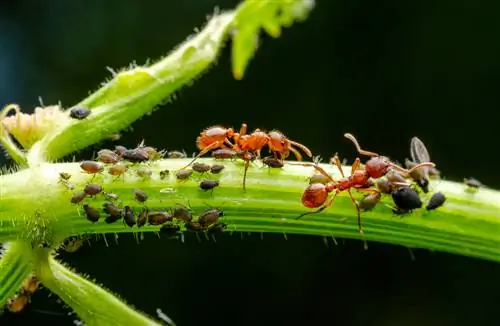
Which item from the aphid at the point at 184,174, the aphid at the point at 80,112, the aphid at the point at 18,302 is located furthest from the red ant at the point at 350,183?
the aphid at the point at 18,302

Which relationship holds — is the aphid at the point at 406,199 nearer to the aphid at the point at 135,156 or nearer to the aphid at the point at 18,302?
the aphid at the point at 135,156

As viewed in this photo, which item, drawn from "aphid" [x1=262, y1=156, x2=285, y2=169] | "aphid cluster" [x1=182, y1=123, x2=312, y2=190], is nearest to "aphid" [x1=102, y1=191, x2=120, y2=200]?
"aphid cluster" [x1=182, y1=123, x2=312, y2=190]

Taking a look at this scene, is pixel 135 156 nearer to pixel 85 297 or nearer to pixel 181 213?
pixel 181 213

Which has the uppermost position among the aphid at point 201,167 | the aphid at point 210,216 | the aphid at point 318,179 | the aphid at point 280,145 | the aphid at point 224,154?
the aphid at point 280,145

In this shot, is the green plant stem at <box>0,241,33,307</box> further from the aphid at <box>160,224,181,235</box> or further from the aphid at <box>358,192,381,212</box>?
the aphid at <box>358,192,381,212</box>

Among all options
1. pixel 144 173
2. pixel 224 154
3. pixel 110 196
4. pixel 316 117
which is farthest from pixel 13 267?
pixel 316 117

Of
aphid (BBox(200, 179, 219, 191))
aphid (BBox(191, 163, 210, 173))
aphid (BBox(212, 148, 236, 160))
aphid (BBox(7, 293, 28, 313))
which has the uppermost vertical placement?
aphid (BBox(212, 148, 236, 160))
